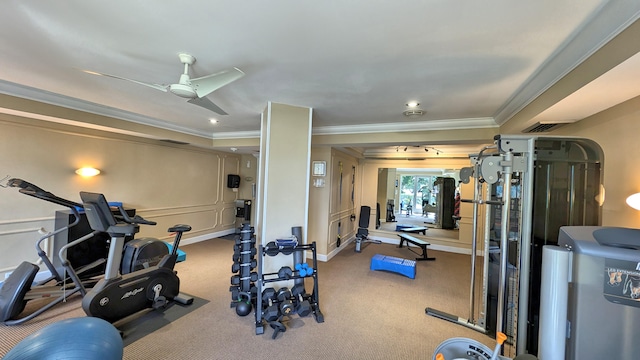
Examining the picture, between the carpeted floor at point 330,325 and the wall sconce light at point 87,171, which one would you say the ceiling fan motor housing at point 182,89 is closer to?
the carpeted floor at point 330,325

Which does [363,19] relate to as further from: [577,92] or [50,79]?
[50,79]

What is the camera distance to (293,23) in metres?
1.56

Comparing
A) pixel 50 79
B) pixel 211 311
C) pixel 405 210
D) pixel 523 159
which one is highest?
pixel 50 79

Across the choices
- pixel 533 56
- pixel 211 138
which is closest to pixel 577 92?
pixel 533 56

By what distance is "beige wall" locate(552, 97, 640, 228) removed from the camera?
2.04 metres

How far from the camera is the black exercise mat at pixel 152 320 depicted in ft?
7.79

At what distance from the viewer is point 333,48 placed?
1.85 m

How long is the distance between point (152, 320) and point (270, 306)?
51.8 inches

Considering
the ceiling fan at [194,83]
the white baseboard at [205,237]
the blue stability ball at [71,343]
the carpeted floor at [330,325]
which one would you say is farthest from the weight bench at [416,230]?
the blue stability ball at [71,343]

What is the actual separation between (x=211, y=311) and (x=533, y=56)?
3.97m

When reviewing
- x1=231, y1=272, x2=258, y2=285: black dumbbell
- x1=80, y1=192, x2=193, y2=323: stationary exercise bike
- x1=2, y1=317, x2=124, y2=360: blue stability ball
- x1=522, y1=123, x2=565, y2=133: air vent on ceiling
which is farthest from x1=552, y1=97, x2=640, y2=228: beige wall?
x1=80, y1=192, x2=193, y2=323: stationary exercise bike

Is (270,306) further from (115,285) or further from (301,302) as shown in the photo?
(115,285)

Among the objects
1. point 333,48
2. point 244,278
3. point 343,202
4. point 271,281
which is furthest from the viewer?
point 343,202

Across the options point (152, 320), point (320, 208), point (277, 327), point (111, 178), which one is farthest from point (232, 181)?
point (277, 327)
